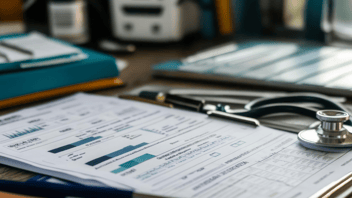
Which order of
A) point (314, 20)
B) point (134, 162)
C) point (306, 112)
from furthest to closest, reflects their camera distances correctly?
point (314, 20) → point (306, 112) → point (134, 162)

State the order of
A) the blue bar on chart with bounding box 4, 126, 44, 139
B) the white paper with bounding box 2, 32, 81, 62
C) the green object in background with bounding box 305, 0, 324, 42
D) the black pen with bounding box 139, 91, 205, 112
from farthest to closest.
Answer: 1. the green object in background with bounding box 305, 0, 324, 42
2. the white paper with bounding box 2, 32, 81, 62
3. the black pen with bounding box 139, 91, 205, 112
4. the blue bar on chart with bounding box 4, 126, 44, 139

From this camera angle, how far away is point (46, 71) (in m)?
0.73

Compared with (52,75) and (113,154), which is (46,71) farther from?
(113,154)

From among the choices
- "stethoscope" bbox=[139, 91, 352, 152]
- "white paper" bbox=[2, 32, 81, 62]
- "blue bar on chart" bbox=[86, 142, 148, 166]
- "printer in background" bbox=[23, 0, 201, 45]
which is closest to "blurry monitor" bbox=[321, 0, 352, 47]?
"printer in background" bbox=[23, 0, 201, 45]

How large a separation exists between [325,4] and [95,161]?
0.97m

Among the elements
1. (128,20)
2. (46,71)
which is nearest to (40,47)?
(46,71)

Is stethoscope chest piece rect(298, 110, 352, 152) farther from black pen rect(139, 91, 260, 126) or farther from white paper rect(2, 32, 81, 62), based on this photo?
white paper rect(2, 32, 81, 62)

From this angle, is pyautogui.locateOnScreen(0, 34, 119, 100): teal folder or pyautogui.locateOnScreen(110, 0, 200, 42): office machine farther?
pyautogui.locateOnScreen(110, 0, 200, 42): office machine

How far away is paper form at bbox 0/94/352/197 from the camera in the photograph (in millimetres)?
392

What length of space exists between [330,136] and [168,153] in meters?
0.19

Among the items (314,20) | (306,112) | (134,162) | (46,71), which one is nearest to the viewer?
(134,162)

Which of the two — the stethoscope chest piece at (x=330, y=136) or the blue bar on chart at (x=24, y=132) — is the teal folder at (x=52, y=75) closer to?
the blue bar on chart at (x=24, y=132)

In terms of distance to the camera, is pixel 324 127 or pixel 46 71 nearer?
pixel 324 127

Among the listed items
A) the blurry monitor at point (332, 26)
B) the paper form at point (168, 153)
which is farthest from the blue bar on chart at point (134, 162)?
the blurry monitor at point (332, 26)
